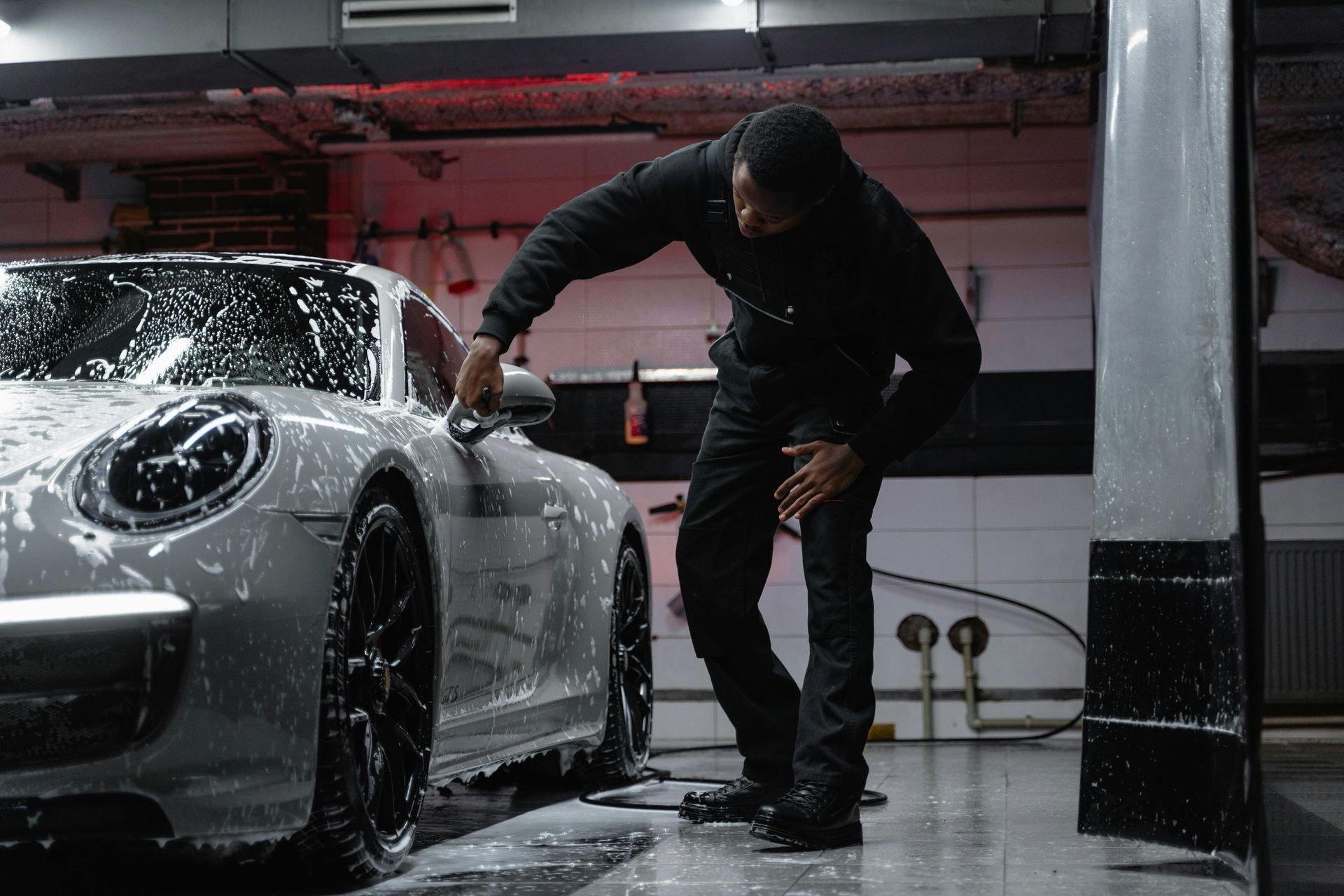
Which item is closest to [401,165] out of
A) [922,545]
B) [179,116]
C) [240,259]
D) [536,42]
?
[179,116]

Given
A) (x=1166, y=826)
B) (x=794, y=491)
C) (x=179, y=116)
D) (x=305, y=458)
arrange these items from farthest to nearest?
1. (x=179, y=116)
2. (x=794, y=491)
3. (x=1166, y=826)
4. (x=305, y=458)

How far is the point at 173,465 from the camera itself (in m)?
2.08

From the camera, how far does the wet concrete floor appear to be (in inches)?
91.2

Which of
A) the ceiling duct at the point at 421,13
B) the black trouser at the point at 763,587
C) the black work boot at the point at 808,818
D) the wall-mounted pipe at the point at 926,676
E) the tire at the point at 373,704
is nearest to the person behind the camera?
the tire at the point at 373,704

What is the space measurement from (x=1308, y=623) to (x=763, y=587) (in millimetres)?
4811

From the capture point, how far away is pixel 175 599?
199 cm

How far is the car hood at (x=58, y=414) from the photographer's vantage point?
210cm

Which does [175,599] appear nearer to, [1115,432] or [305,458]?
[305,458]

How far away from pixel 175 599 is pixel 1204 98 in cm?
187

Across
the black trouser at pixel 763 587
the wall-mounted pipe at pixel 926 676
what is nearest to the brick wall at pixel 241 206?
the wall-mounted pipe at pixel 926 676

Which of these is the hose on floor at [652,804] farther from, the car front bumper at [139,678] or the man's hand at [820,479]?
the car front bumper at [139,678]

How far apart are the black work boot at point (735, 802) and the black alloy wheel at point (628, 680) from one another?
815mm

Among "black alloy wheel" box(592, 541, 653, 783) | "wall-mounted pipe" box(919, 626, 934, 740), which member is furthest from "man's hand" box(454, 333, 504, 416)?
"wall-mounted pipe" box(919, 626, 934, 740)

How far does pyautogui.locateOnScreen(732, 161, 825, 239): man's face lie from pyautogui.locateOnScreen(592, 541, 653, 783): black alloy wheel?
1.55 meters
